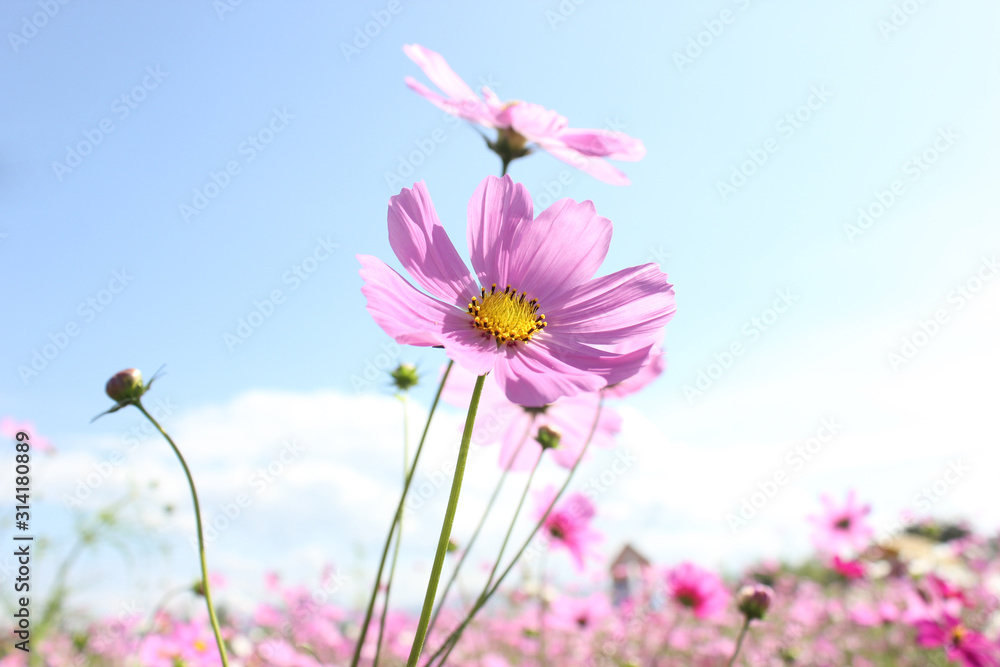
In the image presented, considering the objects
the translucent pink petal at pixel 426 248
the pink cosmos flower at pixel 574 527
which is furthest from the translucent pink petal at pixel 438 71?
the pink cosmos flower at pixel 574 527

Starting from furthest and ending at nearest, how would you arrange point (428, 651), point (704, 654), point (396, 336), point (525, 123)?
point (704, 654) < point (428, 651) < point (525, 123) < point (396, 336)

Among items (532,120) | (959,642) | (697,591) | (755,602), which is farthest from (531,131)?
(959,642)

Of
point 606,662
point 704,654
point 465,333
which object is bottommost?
point 606,662

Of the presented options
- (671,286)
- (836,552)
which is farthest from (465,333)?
(836,552)

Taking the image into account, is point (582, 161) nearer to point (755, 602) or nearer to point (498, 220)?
point (498, 220)

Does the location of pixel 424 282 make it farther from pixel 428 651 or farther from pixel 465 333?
pixel 428 651

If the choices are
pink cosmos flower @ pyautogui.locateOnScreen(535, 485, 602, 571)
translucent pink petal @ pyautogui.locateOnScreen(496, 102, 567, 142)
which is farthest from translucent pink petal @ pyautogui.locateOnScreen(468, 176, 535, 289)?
pink cosmos flower @ pyautogui.locateOnScreen(535, 485, 602, 571)

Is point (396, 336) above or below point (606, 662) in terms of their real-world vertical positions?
above

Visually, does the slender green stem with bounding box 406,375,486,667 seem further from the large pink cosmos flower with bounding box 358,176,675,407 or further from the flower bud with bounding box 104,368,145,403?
the flower bud with bounding box 104,368,145,403
